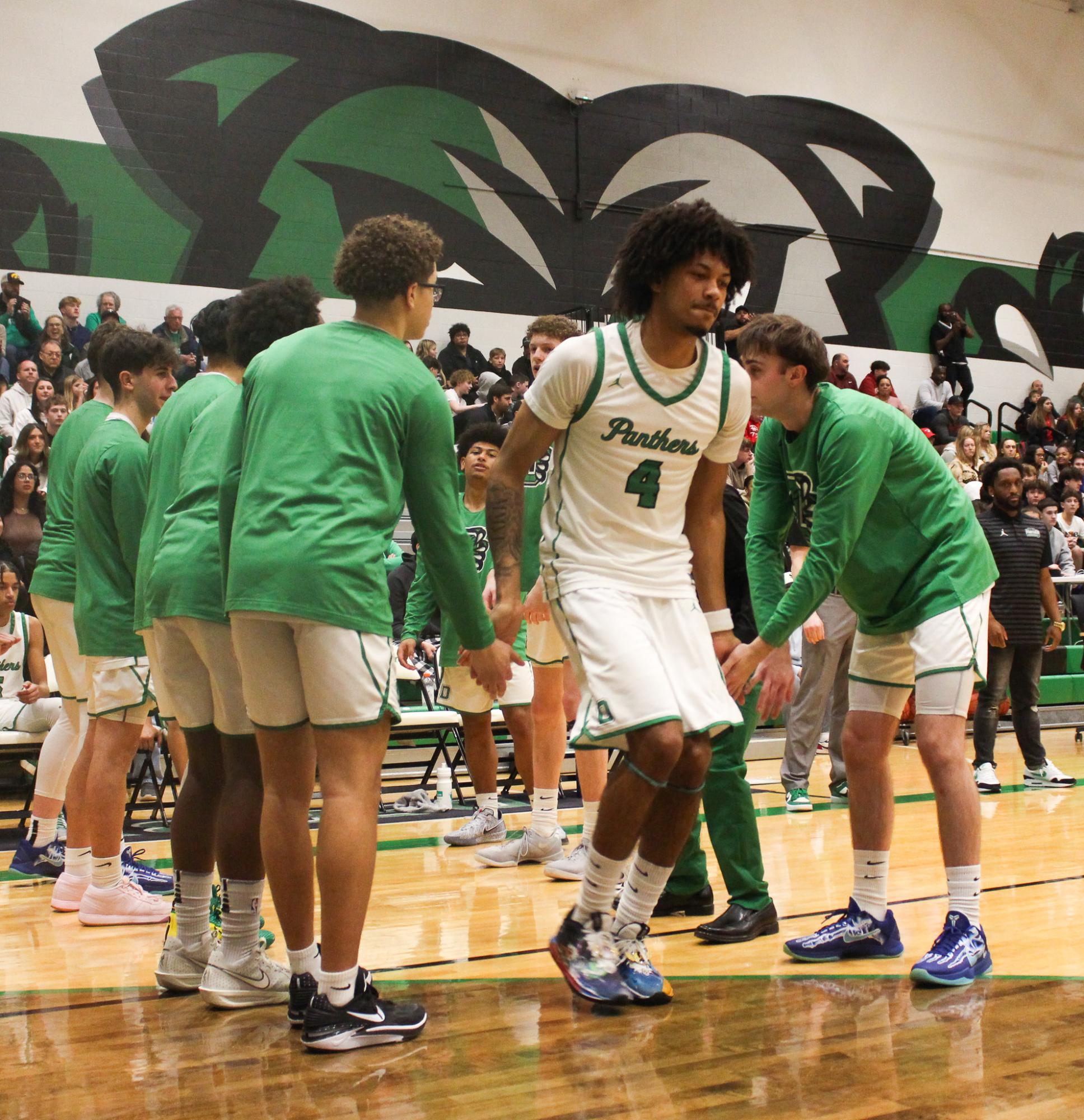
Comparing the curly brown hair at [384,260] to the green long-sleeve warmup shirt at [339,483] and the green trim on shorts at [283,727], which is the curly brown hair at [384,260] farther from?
the green trim on shorts at [283,727]

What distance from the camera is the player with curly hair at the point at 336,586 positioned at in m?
2.67

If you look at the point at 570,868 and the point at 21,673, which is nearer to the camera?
the point at 570,868

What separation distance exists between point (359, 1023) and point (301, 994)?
26 cm

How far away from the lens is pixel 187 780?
329 centimetres

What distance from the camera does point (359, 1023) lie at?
2680 mm

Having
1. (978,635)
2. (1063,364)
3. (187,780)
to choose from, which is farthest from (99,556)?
(1063,364)

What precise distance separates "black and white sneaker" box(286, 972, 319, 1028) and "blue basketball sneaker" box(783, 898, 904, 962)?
1339 millimetres

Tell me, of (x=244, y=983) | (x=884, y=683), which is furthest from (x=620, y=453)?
(x=244, y=983)

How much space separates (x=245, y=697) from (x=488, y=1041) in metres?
0.91

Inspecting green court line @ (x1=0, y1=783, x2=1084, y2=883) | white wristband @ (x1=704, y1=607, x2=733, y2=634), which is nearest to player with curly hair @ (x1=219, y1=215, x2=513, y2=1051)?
white wristband @ (x1=704, y1=607, x2=733, y2=634)

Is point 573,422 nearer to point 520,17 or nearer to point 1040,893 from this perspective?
point 1040,893

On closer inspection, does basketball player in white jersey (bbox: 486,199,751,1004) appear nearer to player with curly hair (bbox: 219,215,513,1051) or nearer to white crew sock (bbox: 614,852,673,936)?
white crew sock (bbox: 614,852,673,936)

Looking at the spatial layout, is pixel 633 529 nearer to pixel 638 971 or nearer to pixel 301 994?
pixel 638 971

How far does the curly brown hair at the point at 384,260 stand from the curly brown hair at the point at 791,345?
3.42ft
